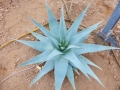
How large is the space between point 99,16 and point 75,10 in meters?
0.23

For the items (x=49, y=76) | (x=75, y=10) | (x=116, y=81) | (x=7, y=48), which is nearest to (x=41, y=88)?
(x=49, y=76)

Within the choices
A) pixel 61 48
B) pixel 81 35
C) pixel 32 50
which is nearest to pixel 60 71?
pixel 61 48

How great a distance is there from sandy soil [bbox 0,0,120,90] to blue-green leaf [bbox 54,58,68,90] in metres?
0.21

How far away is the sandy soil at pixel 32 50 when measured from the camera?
5.34 ft

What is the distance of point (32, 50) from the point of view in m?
1.72

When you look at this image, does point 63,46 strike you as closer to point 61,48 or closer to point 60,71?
point 61,48

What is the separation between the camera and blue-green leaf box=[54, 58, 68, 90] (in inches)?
55.1

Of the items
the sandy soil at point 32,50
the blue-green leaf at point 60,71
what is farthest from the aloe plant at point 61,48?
the sandy soil at point 32,50

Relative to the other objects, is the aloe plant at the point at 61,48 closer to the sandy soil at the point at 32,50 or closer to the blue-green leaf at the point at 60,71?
the blue-green leaf at the point at 60,71

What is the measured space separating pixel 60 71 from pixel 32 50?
15.6 inches

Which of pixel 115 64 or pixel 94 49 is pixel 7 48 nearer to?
pixel 94 49

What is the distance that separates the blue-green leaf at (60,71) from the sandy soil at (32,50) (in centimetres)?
21

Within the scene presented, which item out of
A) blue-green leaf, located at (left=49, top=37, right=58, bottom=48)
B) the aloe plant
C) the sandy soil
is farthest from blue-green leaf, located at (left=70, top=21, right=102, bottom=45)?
the sandy soil

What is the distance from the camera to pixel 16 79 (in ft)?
5.37
